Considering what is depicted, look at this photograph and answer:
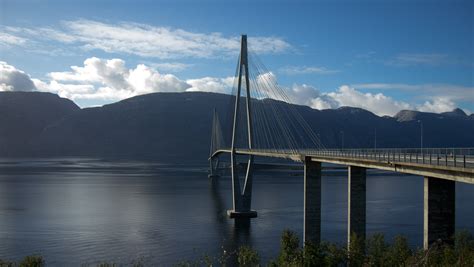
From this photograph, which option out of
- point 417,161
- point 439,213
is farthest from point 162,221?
point 439,213

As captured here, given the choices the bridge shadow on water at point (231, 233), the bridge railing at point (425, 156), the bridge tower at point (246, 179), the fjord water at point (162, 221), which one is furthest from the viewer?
the bridge tower at point (246, 179)

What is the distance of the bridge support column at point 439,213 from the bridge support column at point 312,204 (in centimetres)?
1537

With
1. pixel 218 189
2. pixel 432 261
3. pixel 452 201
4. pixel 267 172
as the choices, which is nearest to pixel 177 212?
pixel 218 189

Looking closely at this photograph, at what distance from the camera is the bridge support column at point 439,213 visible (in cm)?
2567

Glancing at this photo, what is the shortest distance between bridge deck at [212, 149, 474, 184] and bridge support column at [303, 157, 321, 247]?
6.06ft

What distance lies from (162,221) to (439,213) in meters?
35.8

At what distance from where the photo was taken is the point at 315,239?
1622 inches

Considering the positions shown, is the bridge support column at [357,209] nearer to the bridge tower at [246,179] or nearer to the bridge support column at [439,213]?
the bridge support column at [439,213]

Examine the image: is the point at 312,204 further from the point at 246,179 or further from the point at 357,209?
the point at 246,179

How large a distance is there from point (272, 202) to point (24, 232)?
36.6 m

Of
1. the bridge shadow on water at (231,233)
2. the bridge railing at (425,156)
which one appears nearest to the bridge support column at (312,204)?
the bridge railing at (425,156)

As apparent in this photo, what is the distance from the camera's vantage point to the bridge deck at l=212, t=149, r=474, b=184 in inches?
884

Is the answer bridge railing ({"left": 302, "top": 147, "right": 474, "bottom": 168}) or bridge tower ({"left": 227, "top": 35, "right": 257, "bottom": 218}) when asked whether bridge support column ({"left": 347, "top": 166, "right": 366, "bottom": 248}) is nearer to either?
bridge railing ({"left": 302, "top": 147, "right": 474, "bottom": 168})

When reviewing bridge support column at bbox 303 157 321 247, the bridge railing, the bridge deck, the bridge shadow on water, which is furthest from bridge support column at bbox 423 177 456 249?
bridge support column at bbox 303 157 321 247
